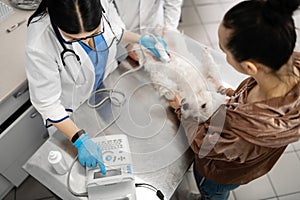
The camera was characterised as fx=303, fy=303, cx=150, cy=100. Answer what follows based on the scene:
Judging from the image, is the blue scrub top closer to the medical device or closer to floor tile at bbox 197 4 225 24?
the medical device

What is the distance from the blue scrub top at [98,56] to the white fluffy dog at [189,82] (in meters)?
0.18

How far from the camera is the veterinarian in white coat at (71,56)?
0.88 m

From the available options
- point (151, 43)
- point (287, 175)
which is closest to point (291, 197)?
point (287, 175)

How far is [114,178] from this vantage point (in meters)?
0.95

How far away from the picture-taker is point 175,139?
43.7 inches

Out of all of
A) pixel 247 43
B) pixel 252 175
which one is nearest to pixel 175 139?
pixel 252 175

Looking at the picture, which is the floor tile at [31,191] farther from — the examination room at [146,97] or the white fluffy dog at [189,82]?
the white fluffy dog at [189,82]

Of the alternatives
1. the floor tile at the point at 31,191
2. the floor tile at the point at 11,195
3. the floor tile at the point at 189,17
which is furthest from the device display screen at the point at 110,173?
the floor tile at the point at 189,17

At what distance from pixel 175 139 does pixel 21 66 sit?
0.73 meters

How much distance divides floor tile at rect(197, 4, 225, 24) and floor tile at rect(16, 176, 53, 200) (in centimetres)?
184

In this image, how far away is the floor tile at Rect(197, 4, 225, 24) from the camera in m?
2.65

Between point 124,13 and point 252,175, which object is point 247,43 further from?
point 124,13

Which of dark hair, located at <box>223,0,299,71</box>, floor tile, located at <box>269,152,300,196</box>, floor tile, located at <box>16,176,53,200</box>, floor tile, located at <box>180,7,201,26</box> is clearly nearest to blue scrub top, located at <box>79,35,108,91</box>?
dark hair, located at <box>223,0,299,71</box>

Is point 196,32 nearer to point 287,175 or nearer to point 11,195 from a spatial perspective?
point 287,175
